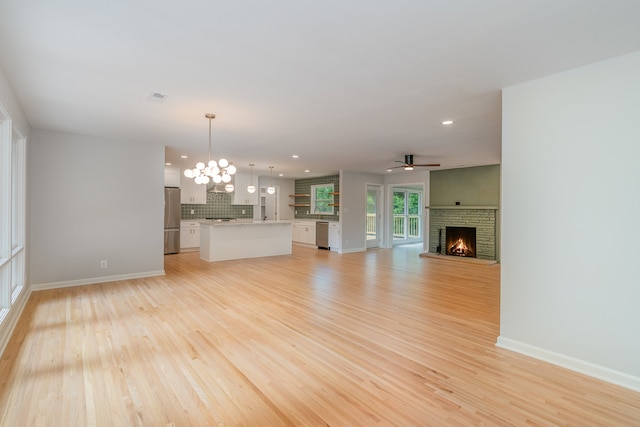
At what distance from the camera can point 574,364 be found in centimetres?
251

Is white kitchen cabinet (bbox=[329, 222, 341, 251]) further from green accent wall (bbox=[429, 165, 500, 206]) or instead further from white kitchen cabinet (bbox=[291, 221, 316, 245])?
green accent wall (bbox=[429, 165, 500, 206])

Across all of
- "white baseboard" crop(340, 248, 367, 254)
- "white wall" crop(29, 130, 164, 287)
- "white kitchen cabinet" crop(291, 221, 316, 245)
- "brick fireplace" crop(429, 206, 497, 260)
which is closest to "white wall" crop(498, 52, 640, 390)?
"brick fireplace" crop(429, 206, 497, 260)

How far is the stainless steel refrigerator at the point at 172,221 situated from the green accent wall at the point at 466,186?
23.4 ft

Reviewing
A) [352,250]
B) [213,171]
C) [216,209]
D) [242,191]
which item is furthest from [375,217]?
[213,171]

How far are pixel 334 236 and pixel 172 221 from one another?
→ 461 centimetres

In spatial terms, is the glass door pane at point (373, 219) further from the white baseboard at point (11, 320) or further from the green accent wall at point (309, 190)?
the white baseboard at point (11, 320)

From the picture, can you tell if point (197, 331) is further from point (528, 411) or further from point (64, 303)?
point (528, 411)

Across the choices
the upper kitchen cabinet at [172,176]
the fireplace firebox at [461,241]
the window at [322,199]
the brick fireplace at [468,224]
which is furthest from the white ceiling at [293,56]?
the window at [322,199]

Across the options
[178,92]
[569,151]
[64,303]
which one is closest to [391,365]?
[569,151]

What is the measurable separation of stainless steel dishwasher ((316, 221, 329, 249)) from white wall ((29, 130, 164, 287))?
511 centimetres

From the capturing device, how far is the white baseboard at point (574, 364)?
228cm

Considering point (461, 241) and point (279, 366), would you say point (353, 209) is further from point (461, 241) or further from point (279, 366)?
point (279, 366)

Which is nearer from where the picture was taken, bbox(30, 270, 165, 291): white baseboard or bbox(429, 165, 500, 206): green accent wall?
bbox(30, 270, 165, 291): white baseboard

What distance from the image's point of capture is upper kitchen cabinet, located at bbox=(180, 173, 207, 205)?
907 centimetres
